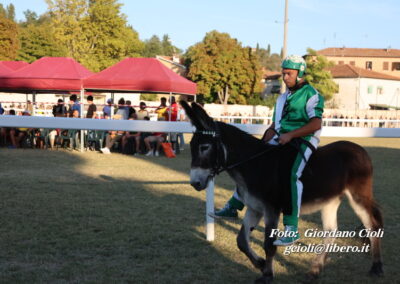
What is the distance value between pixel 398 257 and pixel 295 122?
8.34ft

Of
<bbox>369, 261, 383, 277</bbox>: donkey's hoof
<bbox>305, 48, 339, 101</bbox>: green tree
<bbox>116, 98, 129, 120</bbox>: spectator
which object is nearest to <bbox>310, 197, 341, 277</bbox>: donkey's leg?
<bbox>369, 261, 383, 277</bbox>: donkey's hoof

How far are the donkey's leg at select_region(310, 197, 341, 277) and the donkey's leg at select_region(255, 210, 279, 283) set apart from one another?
23.8 inches

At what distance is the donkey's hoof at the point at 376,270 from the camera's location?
18.5ft

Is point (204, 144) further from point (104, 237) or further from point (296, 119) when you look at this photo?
point (104, 237)

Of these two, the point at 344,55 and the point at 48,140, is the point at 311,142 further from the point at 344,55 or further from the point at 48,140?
the point at 344,55

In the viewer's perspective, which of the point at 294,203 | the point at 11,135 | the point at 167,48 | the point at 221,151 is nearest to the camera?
the point at 221,151

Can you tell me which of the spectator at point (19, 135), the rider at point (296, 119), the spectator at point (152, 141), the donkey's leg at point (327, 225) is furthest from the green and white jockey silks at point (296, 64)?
the spectator at point (19, 135)

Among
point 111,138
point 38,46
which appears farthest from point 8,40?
point 111,138

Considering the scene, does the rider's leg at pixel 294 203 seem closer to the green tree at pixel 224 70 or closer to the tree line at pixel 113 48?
the tree line at pixel 113 48

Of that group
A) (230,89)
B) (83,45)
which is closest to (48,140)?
(83,45)

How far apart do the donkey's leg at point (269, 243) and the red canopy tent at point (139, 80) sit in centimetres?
1661

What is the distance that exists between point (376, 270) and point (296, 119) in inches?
78.2

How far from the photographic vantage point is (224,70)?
77.7m

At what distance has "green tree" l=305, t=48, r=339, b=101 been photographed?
74562 mm
